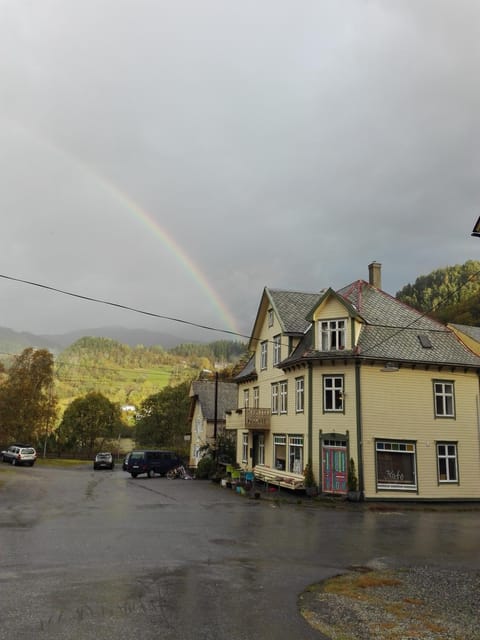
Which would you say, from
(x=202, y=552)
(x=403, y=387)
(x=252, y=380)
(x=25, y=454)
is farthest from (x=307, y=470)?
(x=25, y=454)

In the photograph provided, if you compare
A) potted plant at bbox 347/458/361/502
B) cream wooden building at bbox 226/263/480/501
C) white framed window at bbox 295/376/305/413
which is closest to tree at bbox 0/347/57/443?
cream wooden building at bbox 226/263/480/501

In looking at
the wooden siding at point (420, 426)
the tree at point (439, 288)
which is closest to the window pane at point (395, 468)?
the wooden siding at point (420, 426)

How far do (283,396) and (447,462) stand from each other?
10.0 meters

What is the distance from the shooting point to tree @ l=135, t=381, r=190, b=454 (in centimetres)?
8869

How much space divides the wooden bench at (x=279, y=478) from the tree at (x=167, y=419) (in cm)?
5576

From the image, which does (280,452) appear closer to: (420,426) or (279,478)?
(279,478)

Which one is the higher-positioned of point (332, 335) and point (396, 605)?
point (332, 335)

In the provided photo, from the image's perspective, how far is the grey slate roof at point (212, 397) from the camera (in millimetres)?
53031

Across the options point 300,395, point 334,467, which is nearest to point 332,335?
point 300,395

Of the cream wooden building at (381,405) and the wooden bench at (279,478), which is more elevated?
the cream wooden building at (381,405)

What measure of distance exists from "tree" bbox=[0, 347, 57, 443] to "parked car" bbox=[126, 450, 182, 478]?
30329mm

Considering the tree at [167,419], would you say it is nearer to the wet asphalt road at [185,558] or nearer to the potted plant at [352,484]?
the potted plant at [352,484]

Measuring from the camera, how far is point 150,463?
144 feet

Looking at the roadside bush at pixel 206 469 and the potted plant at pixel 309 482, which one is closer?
the potted plant at pixel 309 482
